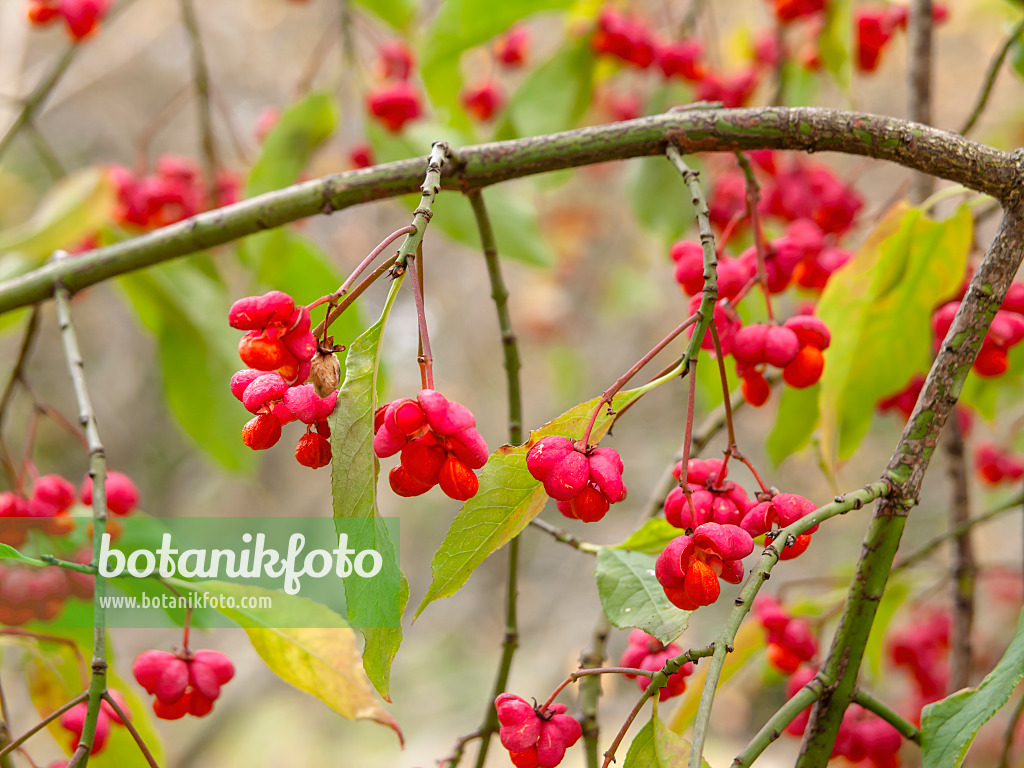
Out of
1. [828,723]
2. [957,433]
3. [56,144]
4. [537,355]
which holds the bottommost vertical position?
[828,723]

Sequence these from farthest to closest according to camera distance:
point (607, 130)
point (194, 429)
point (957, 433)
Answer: point (194, 429) < point (957, 433) < point (607, 130)

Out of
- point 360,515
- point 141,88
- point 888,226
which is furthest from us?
point 141,88

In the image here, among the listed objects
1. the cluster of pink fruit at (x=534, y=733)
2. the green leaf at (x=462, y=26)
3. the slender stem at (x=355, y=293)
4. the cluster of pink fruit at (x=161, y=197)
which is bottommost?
the cluster of pink fruit at (x=534, y=733)

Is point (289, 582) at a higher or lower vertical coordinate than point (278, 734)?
lower

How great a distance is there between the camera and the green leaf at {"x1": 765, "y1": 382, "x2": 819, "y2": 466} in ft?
2.93

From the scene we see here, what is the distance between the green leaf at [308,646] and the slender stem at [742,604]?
296 millimetres

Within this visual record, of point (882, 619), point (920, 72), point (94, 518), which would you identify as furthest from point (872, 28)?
point (94, 518)

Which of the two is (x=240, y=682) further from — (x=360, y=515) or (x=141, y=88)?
(x=360, y=515)

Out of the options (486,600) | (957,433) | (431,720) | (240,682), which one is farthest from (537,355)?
(957,433)

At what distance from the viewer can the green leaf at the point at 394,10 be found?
1381mm

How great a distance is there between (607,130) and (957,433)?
2.19 ft

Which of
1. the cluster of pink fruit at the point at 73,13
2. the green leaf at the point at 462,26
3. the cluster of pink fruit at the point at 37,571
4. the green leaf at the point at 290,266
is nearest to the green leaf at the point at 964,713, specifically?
the cluster of pink fruit at the point at 37,571

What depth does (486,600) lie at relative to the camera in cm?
384

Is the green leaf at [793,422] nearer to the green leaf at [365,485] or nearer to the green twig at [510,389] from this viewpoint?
the green twig at [510,389]
